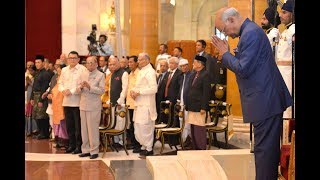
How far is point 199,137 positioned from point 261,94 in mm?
5455

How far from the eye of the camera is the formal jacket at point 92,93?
33.7 feet

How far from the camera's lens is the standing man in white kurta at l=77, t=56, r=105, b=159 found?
33.7 ft

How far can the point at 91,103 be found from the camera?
10.3 m

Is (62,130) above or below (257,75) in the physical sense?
below

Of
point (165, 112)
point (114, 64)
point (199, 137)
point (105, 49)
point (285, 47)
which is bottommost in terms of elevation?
point (199, 137)

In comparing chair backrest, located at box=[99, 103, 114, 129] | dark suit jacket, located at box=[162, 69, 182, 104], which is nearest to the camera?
chair backrest, located at box=[99, 103, 114, 129]

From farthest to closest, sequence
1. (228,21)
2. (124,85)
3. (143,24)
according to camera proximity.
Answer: (143,24) < (124,85) < (228,21)

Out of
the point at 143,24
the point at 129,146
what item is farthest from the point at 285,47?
the point at 143,24

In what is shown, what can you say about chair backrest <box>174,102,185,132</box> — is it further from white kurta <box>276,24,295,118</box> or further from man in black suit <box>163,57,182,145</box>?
white kurta <box>276,24,295,118</box>

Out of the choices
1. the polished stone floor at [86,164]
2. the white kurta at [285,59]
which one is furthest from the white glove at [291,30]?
the polished stone floor at [86,164]

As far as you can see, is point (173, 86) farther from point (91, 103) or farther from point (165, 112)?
point (91, 103)
